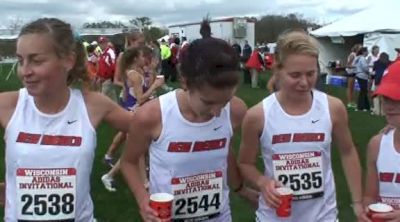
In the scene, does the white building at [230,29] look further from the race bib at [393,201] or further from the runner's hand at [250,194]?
the race bib at [393,201]

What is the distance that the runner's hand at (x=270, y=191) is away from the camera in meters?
2.77

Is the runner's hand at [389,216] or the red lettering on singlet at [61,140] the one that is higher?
the red lettering on singlet at [61,140]

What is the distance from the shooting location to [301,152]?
3107 millimetres

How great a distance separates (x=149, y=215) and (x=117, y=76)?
20.7 feet

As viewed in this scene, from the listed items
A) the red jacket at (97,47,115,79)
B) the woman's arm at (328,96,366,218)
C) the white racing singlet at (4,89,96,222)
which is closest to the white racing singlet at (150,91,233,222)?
the white racing singlet at (4,89,96,222)

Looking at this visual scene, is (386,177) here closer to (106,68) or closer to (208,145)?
(208,145)

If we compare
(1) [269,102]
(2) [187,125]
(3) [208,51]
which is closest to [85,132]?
(2) [187,125]

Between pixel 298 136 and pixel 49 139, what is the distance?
49.4 inches

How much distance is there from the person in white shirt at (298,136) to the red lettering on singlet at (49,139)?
2.96ft

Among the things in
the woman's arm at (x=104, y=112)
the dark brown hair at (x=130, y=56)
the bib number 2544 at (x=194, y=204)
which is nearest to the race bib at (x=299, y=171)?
the bib number 2544 at (x=194, y=204)

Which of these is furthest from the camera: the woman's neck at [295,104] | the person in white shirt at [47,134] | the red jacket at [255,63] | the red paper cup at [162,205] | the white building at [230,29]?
the white building at [230,29]

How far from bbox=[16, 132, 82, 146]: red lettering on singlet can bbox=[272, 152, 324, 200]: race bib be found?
3.41 ft

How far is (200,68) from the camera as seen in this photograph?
257 cm

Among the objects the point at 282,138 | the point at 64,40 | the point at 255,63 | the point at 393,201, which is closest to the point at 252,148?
the point at 282,138
